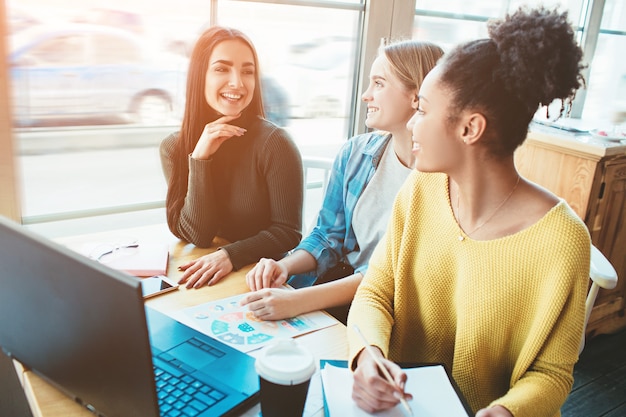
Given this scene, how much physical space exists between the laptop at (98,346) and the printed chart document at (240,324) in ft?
0.23

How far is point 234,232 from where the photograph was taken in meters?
1.73

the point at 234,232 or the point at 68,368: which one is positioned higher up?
the point at 68,368

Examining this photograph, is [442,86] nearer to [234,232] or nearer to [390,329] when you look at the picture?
[390,329]

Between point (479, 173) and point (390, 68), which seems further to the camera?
point (390, 68)

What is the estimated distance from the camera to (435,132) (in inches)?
39.9

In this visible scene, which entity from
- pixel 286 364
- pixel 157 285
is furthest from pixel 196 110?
pixel 286 364

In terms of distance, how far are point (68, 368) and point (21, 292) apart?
127mm

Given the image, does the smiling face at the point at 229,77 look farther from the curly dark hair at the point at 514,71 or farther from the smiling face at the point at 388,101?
the curly dark hair at the point at 514,71

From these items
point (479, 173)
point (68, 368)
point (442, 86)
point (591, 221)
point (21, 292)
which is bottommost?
point (591, 221)

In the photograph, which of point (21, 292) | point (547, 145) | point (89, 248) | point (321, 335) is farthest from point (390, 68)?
point (547, 145)

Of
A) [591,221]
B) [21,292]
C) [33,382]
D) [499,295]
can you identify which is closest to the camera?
[21,292]

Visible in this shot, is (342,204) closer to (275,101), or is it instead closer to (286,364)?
(275,101)

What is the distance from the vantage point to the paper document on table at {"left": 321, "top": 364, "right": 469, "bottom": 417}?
0.84 m

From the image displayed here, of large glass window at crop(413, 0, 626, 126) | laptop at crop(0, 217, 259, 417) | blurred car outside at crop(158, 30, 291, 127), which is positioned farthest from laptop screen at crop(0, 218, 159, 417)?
large glass window at crop(413, 0, 626, 126)
